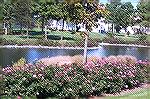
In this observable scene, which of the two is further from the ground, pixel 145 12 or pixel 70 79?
pixel 145 12

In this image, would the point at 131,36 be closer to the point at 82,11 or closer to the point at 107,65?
the point at 107,65

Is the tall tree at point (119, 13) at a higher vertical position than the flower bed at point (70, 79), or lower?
higher

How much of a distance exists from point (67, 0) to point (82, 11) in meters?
0.51

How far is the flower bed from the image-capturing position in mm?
6520

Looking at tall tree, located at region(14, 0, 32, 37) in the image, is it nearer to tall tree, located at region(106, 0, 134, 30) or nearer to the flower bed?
the flower bed

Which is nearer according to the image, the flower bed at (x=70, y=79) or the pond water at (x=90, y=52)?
the flower bed at (x=70, y=79)

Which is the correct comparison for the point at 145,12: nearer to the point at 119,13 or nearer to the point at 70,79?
the point at 119,13

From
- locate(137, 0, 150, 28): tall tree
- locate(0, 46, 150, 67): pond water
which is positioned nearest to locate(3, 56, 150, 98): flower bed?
locate(0, 46, 150, 67): pond water

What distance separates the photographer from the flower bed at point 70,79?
6520 mm

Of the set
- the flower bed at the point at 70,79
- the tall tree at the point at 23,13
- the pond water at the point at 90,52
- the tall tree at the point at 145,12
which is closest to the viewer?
the tall tree at the point at 23,13

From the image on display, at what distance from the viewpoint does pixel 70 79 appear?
6848mm

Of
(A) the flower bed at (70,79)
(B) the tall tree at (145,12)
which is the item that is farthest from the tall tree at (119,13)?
(A) the flower bed at (70,79)

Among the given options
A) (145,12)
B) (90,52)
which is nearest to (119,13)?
(145,12)

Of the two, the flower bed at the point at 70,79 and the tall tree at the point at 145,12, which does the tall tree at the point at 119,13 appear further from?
the flower bed at the point at 70,79
